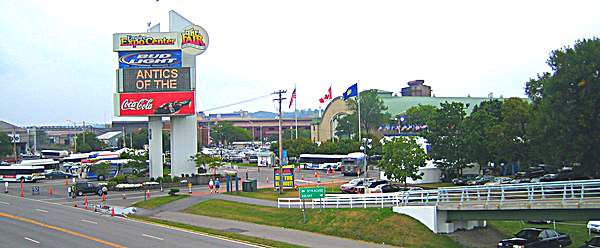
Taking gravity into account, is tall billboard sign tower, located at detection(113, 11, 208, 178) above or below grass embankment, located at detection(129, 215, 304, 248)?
above

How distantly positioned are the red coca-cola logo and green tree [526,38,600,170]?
138 ft

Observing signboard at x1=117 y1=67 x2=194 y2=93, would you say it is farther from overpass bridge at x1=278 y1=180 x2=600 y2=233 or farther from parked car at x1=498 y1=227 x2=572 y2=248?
parked car at x1=498 y1=227 x2=572 y2=248

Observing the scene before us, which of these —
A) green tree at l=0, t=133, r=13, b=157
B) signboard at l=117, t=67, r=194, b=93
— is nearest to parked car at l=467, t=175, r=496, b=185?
signboard at l=117, t=67, r=194, b=93

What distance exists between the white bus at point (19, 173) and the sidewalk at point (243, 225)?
1344 inches

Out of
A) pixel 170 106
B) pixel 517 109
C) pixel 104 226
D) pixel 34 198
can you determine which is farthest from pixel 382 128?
pixel 104 226

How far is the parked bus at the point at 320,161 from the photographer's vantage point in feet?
254

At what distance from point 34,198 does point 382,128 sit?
7491 cm

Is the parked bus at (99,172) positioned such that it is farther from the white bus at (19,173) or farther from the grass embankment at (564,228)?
the grass embankment at (564,228)

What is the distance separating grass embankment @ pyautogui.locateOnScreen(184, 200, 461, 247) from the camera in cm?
2650

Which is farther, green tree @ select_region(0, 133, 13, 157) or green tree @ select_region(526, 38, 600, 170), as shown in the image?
green tree @ select_region(0, 133, 13, 157)

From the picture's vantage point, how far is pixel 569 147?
133ft

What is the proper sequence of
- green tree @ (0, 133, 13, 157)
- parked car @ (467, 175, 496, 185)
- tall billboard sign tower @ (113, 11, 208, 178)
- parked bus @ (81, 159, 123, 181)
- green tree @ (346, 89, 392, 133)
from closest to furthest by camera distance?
parked car @ (467, 175, 496, 185) → tall billboard sign tower @ (113, 11, 208, 178) → parked bus @ (81, 159, 123, 181) → green tree @ (0, 133, 13, 157) → green tree @ (346, 89, 392, 133)

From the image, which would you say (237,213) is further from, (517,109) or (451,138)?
(517,109)

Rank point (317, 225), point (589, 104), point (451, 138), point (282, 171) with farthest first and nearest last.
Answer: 1. point (451, 138)
2. point (282, 171)
3. point (589, 104)
4. point (317, 225)
